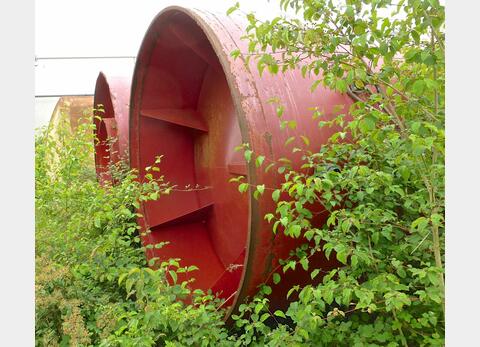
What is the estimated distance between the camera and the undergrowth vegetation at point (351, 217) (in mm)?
1751

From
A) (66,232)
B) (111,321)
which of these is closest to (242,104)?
(111,321)

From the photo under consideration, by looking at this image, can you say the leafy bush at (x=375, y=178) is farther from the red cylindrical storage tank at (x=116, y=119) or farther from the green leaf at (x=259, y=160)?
the red cylindrical storage tank at (x=116, y=119)

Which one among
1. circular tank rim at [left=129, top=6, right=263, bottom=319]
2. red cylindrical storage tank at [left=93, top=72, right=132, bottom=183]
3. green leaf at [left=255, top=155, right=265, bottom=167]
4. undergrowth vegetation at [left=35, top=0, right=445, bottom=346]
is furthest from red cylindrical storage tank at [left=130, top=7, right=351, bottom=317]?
red cylindrical storage tank at [left=93, top=72, right=132, bottom=183]

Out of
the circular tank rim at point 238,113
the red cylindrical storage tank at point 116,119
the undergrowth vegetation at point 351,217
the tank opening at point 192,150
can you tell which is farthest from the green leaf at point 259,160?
the red cylindrical storage tank at point 116,119

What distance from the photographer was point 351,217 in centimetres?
194

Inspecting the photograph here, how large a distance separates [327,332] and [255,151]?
88 cm

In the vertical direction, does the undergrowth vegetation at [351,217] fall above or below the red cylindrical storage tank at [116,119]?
below

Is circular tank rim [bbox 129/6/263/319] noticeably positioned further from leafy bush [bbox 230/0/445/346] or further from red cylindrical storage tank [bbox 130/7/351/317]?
leafy bush [bbox 230/0/445/346]

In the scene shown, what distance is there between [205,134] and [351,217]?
1870 mm

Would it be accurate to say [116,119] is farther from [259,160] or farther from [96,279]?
[259,160]

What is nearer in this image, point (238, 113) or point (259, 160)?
point (259, 160)

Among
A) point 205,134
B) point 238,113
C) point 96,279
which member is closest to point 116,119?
point 205,134

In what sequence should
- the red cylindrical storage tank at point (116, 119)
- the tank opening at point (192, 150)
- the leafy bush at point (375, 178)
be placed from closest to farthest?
the leafy bush at point (375, 178) → the tank opening at point (192, 150) → the red cylindrical storage tank at point (116, 119)

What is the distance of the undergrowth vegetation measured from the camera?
5.74 feet
